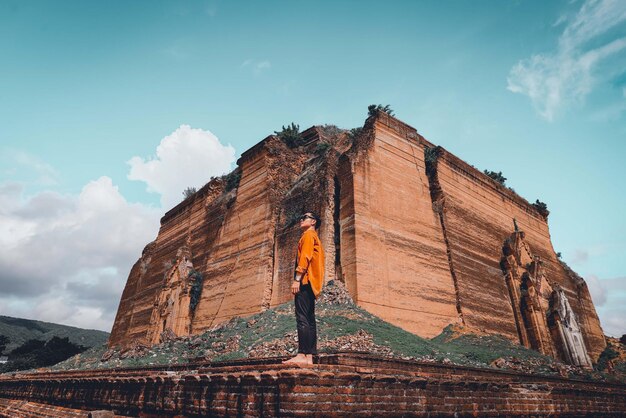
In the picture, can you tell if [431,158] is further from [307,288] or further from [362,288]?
[307,288]

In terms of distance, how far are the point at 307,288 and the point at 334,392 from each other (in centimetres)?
108

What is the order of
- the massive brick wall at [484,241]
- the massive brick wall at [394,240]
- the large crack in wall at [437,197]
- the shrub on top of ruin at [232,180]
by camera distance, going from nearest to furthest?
the massive brick wall at [394,240]
the large crack in wall at [437,197]
the massive brick wall at [484,241]
the shrub on top of ruin at [232,180]

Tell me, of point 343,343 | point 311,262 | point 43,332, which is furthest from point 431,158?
point 43,332

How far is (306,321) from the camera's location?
161 inches

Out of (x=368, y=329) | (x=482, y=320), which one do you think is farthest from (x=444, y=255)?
(x=368, y=329)

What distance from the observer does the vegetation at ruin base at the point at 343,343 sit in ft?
27.7

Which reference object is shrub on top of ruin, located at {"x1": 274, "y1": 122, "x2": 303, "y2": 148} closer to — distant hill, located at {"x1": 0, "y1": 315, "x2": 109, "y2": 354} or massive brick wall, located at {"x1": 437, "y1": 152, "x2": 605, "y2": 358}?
massive brick wall, located at {"x1": 437, "y1": 152, "x2": 605, "y2": 358}

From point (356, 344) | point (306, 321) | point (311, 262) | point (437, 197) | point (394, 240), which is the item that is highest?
point (437, 197)

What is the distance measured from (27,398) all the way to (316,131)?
14.4 metres

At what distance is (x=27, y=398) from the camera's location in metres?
8.80

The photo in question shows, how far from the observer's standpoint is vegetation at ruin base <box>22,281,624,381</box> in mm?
8430

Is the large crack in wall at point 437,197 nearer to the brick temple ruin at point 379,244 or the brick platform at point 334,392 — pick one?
the brick temple ruin at point 379,244

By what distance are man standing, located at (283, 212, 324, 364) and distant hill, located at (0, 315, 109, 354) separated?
208 feet

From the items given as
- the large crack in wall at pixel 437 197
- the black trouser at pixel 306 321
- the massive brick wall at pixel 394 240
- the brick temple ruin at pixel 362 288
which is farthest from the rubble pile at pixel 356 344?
the large crack in wall at pixel 437 197
